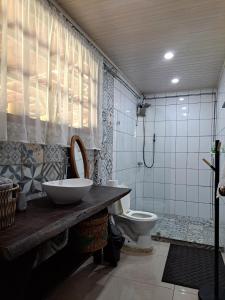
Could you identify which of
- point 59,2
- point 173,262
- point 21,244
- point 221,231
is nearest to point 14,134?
point 21,244

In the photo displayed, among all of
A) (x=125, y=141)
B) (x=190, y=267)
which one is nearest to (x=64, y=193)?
(x=190, y=267)

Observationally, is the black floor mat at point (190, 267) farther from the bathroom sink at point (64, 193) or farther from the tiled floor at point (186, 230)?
the bathroom sink at point (64, 193)

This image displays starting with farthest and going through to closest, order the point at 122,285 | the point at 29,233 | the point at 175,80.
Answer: the point at 175,80 < the point at 122,285 < the point at 29,233

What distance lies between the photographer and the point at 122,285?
1.94 meters

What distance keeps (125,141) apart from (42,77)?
2.08m

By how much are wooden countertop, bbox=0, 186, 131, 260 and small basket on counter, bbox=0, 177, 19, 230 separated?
34 millimetres

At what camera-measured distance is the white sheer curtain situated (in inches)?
52.7

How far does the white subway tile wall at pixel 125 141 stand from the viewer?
313cm

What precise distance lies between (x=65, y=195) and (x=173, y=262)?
162 cm

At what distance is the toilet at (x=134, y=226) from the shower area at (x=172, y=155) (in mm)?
867

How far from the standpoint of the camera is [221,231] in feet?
9.29

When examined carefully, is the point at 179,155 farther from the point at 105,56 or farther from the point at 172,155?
the point at 105,56

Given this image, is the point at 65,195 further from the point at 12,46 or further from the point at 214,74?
the point at 214,74

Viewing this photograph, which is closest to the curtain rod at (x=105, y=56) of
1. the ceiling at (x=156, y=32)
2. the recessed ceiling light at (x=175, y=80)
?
the ceiling at (x=156, y=32)
